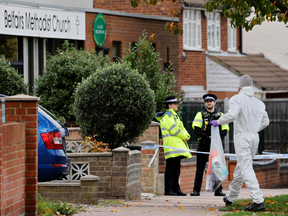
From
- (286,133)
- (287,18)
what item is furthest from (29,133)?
(286,133)

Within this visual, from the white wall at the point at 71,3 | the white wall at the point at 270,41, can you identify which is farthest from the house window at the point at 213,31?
the white wall at the point at 71,3

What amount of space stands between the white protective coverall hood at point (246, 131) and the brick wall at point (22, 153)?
3087 mm

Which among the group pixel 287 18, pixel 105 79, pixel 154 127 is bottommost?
pixel 154 127

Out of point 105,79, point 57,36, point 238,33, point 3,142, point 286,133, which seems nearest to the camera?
point 3,142

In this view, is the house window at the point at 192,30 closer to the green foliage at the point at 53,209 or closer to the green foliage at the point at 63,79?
the green foliage at the point at 63,79

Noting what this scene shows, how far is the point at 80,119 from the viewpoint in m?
11.0

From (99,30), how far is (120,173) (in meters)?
10.6

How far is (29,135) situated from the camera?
679 centimetres

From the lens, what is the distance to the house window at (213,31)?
82.9ft

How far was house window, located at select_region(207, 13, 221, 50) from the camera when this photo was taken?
25.3m

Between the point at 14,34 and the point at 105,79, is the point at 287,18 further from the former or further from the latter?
the point at 14,34

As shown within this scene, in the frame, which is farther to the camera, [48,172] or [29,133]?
[48,172]

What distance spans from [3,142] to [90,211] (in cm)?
239

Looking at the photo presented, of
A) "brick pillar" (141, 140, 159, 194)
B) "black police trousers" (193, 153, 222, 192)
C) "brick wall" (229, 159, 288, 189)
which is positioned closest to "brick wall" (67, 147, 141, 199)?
"brick pillar" (141, 140, 159, 194)
